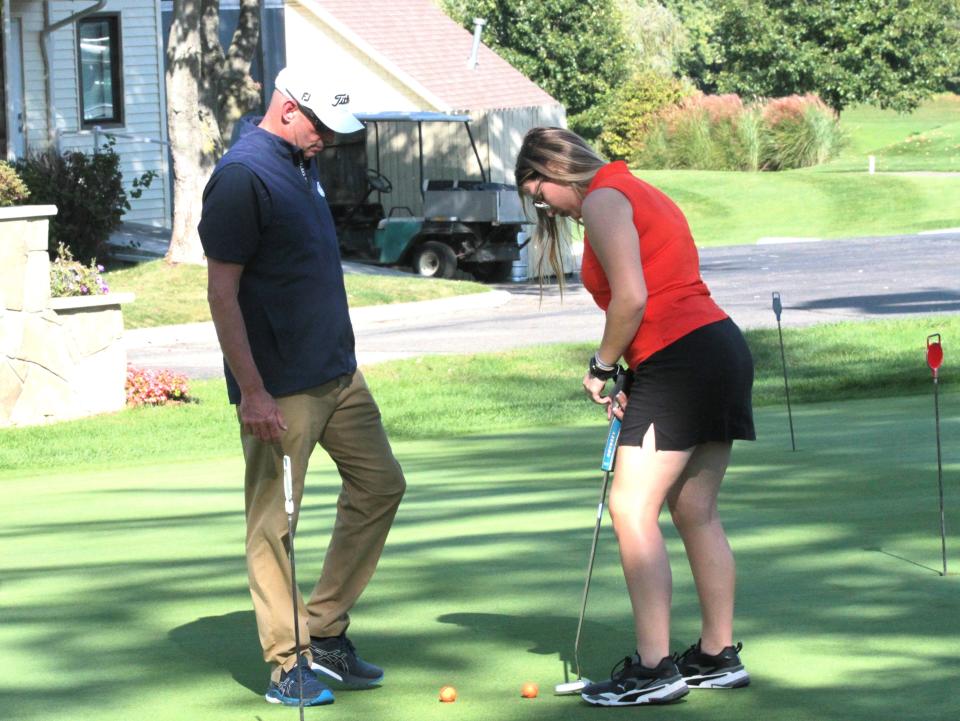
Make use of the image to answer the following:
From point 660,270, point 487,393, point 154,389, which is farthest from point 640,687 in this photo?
point 154,389

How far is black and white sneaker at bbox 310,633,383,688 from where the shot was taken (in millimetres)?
5355

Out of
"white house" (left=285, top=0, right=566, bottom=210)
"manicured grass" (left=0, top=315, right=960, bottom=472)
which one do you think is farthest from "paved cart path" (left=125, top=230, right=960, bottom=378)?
"white house" (left=285, top=0, right=566, bottom=210)

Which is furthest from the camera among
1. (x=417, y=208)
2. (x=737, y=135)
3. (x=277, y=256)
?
(x=737, y=135)

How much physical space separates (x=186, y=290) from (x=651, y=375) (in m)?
19.2

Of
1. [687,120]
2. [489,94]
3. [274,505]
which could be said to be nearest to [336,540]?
[274,505]

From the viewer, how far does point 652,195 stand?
5.18 metres

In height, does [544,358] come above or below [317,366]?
below

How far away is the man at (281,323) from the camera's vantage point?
17.0 feet

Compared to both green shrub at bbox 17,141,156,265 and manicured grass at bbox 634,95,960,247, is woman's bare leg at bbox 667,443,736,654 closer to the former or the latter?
green shrub at bbox 17,141,156,265

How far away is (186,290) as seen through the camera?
23.8 metres

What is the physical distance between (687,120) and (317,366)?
2027 inches

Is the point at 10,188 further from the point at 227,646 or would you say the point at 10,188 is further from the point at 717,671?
the point at 717,671

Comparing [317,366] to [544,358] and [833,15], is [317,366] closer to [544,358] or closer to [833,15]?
[544,358]

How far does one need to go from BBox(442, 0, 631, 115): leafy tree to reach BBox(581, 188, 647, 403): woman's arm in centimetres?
5919
